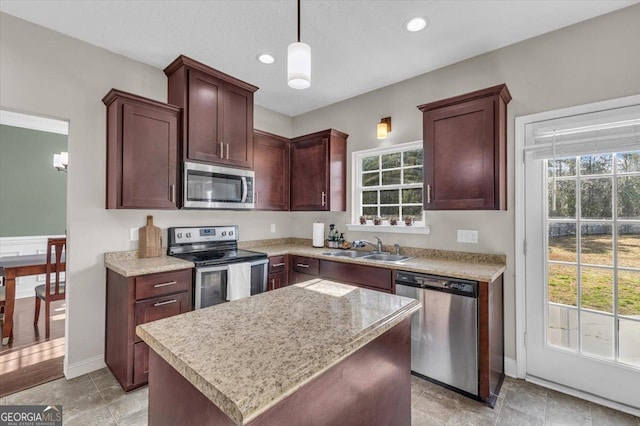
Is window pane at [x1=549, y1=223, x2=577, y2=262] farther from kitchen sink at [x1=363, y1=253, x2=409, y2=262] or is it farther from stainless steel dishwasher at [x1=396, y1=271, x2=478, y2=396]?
kitchen sink at [x1=363, y1=253, x2=409, y2=262]

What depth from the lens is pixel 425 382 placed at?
2.40 m

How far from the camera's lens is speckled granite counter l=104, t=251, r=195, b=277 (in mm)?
2221

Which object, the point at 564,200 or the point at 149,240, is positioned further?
the point at 149,240

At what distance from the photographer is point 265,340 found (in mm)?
958

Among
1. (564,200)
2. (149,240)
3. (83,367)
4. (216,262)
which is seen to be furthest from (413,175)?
(83,367)

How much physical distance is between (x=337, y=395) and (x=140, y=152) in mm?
2442

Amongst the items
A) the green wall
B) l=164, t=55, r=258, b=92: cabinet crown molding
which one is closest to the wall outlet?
l=164, t=55, r=258, b=92: cabinet crown molding

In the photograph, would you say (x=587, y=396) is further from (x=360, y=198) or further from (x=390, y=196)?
(x=360, y=198)

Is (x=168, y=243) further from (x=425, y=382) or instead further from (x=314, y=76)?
(x=425, y=382)

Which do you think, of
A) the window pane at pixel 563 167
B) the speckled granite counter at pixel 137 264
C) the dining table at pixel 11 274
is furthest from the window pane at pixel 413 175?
the dining table at pixel 11 274

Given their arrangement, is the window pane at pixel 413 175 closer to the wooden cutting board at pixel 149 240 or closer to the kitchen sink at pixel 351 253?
the kitchen sink at pixel 351 253

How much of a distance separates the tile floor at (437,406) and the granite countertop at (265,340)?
1.25m

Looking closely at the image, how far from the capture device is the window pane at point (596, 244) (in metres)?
2.15

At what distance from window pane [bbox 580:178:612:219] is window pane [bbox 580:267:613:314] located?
41cm
